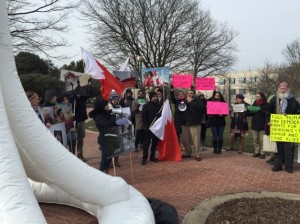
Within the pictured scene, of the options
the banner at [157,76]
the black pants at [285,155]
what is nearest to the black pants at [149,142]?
the banner at [157,76]

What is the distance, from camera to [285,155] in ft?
25.0

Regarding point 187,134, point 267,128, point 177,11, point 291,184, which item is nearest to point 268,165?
point 267,128

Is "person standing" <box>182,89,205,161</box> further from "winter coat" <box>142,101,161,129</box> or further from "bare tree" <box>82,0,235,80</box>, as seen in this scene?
"bare tree" <box>82,0,235,80</box>

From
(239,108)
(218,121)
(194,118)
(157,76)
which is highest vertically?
(157,76)

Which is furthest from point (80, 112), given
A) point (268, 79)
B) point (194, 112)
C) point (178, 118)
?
point (268, 79)

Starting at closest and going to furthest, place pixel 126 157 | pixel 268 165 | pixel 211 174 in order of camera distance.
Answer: pixel 211 174 < pixel 268 165 < pixel 126 157

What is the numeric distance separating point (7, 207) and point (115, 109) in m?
5.02

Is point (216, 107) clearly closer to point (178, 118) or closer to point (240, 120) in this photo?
point (240, 120)

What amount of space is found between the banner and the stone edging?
18.2ft

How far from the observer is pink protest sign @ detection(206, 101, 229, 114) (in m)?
9.11

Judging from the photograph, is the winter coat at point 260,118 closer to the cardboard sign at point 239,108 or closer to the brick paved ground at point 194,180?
the cardboard sign at point 239,108

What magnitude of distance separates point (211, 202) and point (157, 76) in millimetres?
6164

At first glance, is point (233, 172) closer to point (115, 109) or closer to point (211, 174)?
point (211, 174)

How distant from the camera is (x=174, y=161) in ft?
28.9
